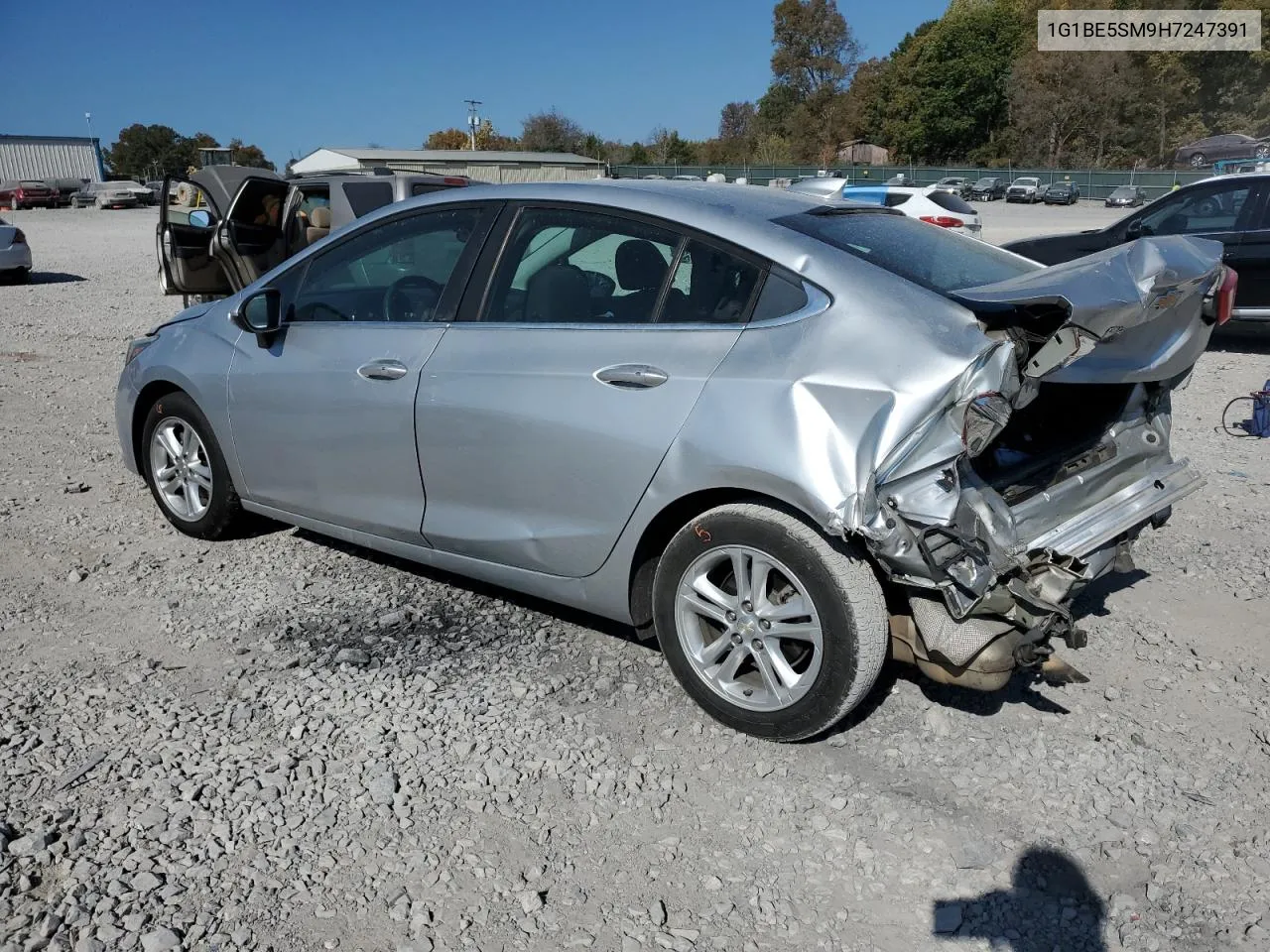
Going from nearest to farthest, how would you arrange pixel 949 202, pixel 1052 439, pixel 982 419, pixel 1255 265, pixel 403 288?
pixel 982 419
pixel 1052 439
pixel 403 288
pixel 1255 265
pixel 949 202

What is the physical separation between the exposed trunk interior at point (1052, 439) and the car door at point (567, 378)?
108 cm


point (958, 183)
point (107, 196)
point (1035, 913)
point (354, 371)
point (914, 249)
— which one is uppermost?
point (107, 196)

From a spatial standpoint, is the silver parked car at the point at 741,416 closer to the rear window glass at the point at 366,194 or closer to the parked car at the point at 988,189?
the rear window glass at the point at 366,194

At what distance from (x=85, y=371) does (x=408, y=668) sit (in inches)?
294

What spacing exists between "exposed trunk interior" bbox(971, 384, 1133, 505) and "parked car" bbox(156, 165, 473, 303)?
22.1 ft

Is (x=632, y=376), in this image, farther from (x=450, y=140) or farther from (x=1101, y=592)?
(x=450, y=140)

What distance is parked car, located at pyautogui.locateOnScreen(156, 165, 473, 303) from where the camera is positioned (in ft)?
30.5

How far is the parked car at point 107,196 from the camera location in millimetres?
53844

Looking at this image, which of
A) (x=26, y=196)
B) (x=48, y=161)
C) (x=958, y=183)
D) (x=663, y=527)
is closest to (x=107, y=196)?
(x=26, y=196)

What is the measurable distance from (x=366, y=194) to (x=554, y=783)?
918 cm

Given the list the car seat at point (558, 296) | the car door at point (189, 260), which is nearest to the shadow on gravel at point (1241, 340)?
the car seat at point (558, 296)

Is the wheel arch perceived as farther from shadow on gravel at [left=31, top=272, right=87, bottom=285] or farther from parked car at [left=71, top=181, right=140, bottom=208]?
parked car at [left=71, top=181, right=140, bottom=208]

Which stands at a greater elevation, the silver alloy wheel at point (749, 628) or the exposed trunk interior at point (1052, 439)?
the exposed trunk interior at point (1052, 439)

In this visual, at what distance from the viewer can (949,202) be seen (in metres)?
18.3
